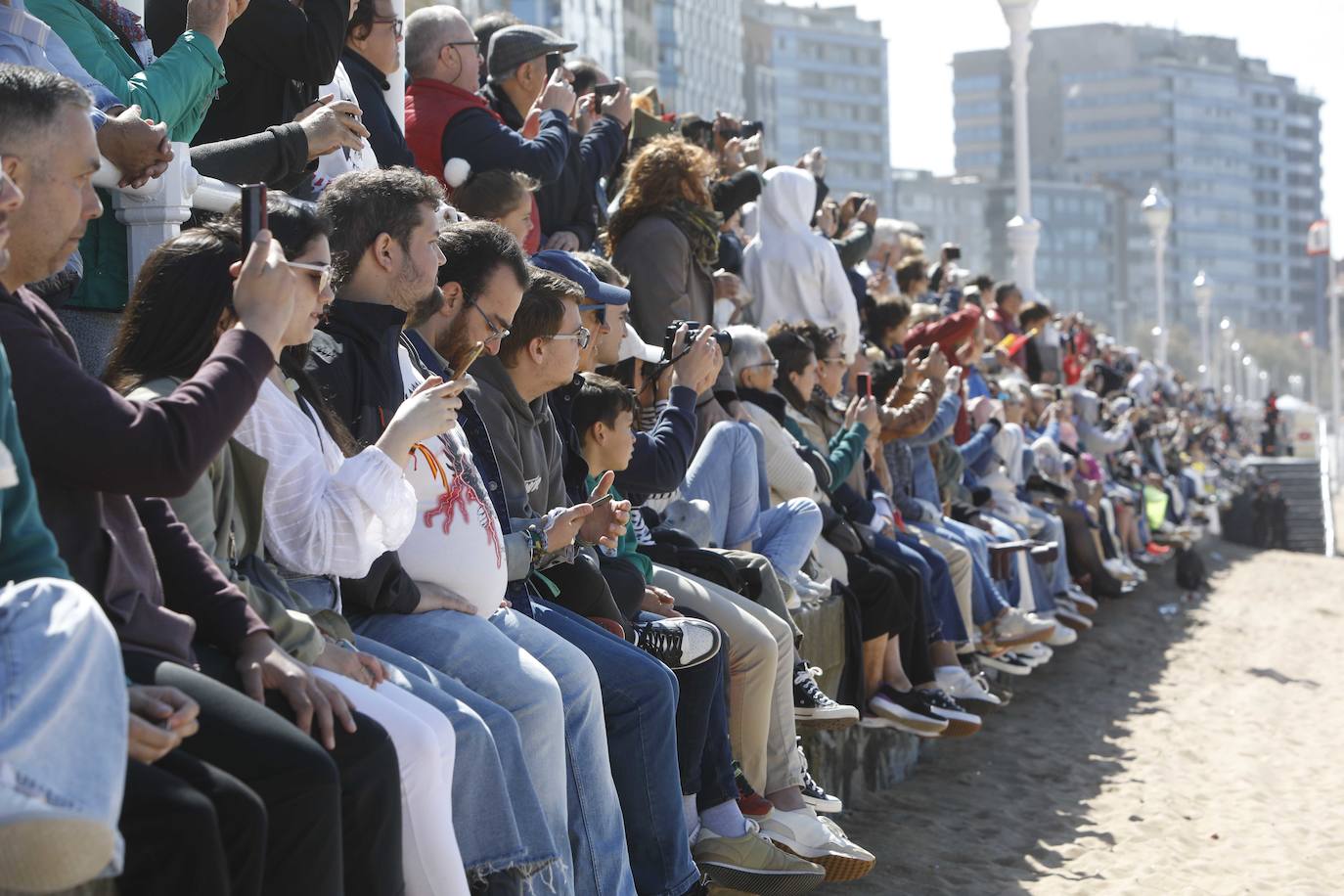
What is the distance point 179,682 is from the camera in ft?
9.98

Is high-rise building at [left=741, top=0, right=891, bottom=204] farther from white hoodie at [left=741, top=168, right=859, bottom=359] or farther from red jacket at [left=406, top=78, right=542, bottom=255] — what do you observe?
red jacket at [left=406, top=78, right=542, bottom=255]

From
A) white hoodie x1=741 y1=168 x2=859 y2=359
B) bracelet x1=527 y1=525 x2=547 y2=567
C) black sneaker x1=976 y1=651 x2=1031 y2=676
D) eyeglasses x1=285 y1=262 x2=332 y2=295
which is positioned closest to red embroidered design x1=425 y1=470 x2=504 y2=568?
bracelet x1=527 y1=525 x2=547 y2=567

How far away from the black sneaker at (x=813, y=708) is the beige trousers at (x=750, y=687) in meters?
0.59

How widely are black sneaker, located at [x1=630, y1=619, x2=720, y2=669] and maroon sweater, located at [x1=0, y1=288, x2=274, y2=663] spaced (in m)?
2.34

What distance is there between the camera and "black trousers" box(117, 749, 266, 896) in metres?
2.72

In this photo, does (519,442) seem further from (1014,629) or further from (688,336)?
(1014,629)

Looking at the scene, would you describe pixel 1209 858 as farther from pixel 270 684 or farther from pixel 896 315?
pixel 270 684

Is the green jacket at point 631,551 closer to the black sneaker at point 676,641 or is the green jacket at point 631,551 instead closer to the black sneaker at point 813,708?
the black sneaker at point 676,641

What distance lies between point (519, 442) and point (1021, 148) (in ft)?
52.2

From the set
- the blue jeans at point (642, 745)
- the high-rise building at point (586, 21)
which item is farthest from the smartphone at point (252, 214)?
the high-rise building at point (586, 21)

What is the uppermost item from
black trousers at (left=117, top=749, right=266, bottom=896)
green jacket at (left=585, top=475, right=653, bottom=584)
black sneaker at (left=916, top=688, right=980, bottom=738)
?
green jacket at (left=585, top=475, right=653, bottom=584)

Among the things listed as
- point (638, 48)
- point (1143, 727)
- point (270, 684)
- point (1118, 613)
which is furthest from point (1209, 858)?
point (638, 48)

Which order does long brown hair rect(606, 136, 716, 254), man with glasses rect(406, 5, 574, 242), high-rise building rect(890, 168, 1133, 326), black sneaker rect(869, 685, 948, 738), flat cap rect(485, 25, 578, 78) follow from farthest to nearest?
high-rise building rect(890, 168, 1133, 326) → black sneaker rect(869, 685, 948, 738) → long brown hair rect(606, 136, 716, 254) → flat cap rect(485, 25, 578, 78) → man with glasses rect(406, 5, 574, 242)

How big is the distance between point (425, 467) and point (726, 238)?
621 centimetres
